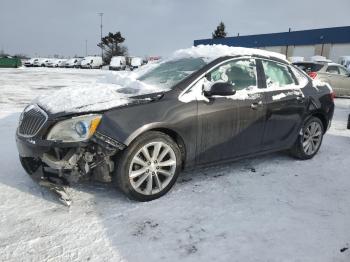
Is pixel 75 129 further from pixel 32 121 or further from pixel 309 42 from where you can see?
pixel 309 42

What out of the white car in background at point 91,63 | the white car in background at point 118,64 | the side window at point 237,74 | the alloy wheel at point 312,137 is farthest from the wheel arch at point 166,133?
the white car in background at point 91,63

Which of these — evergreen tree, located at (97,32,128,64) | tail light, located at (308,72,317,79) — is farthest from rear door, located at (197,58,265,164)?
evergreen tree, located at (97,32,128,64)

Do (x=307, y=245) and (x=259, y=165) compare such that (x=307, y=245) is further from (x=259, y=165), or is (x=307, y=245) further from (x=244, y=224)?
(x=259, y=165)

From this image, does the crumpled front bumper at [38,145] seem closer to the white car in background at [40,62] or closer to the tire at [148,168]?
the tire at [148,168]

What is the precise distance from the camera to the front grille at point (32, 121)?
3.61 metres

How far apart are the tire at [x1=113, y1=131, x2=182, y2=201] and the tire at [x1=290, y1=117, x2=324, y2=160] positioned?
2231 mm

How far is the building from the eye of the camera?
40.6 meters

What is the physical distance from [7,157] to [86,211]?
2072mm

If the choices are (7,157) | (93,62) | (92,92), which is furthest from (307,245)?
(93,62)

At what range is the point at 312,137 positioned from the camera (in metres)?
5.57

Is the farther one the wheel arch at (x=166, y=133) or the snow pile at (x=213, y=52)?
the snow pile at (x=213, y=52)

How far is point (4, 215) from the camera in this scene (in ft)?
11.2

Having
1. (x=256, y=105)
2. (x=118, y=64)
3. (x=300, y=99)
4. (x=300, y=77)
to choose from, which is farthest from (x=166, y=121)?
(x=118, y=64)

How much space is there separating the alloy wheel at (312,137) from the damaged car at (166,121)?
0.62ft
